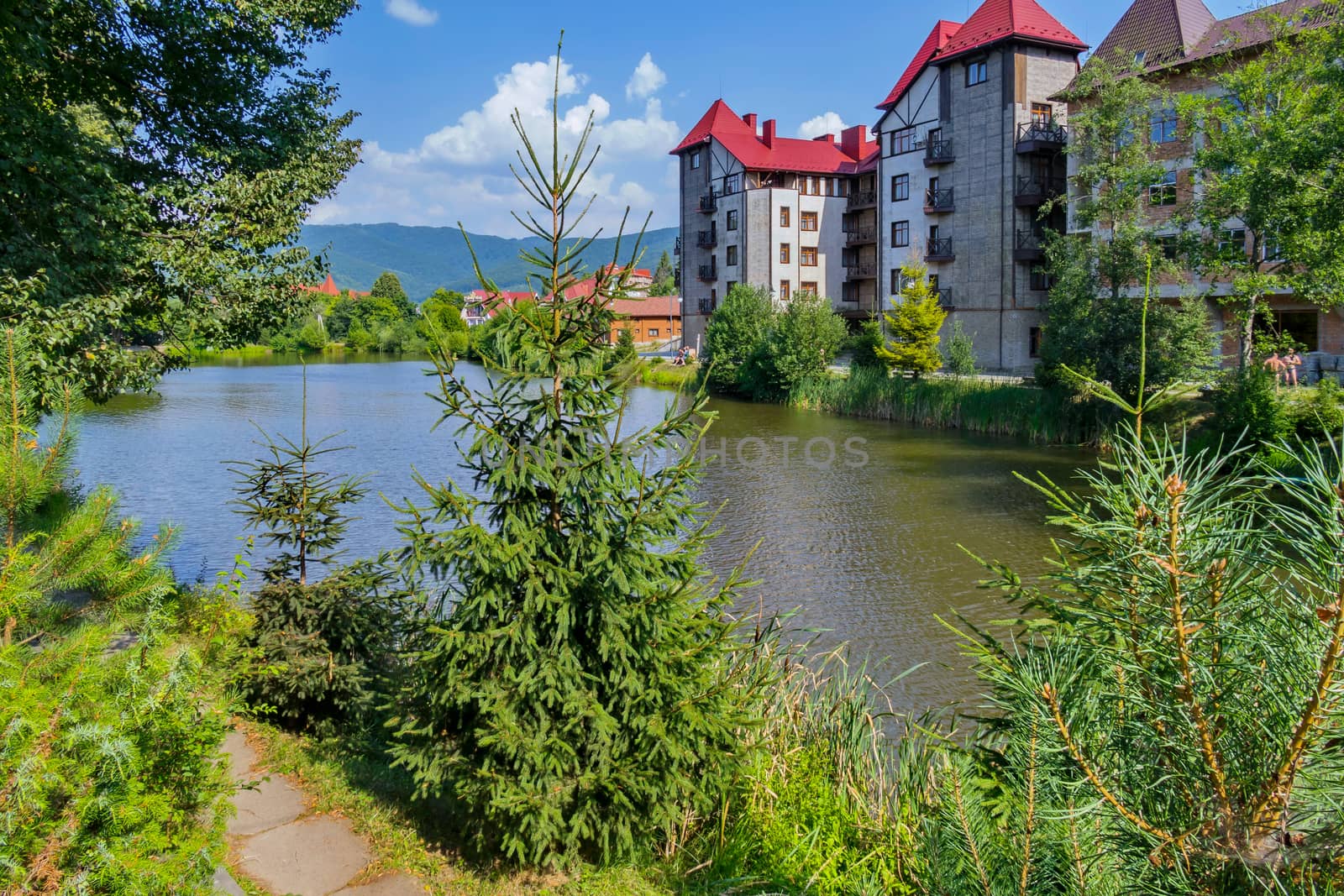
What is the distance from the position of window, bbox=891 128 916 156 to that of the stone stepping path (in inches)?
1685

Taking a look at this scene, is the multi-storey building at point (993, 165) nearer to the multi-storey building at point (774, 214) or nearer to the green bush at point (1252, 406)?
the multi-storey building at point (774, 214)

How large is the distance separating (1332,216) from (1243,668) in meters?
21.9

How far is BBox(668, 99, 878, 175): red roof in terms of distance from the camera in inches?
2048

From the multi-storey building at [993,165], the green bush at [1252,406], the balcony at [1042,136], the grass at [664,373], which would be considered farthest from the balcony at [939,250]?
the green bush at [1252,406]

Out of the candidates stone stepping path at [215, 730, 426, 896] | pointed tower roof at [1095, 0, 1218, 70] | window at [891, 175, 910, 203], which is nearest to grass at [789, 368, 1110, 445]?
window at [891, 175, 910, 203]

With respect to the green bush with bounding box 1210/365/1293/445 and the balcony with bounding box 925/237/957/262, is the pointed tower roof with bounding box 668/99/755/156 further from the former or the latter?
the green bush with bounding box 1210/365/1293/445

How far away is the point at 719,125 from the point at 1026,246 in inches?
Answer: 923

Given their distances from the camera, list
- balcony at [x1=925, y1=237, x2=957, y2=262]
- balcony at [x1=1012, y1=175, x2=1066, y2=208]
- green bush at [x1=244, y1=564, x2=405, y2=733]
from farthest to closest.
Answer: balcony at [x1=925, y1=237, x2=957, y2=262]
balcony at [x1=1012, y1=175, x2=1066, y2=208]
green bush at [x1=244, y1=564, x2=405, y2=733]

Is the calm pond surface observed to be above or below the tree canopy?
below

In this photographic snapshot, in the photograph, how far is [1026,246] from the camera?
3781 centimetres

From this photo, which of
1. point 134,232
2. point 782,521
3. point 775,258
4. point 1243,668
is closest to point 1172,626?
point 1243,668

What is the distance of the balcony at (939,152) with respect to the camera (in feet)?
133

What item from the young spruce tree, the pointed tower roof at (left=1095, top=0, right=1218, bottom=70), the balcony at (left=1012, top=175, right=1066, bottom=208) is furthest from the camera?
the balcony at (left=1012, top=175, right=1066, bottom=208)

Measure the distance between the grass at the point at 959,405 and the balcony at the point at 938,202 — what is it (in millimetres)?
9263
